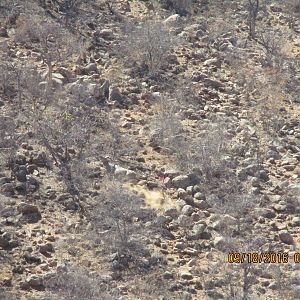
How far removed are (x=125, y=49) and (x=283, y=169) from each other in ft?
11.3

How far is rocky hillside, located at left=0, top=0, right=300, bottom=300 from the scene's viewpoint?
7.86 metres

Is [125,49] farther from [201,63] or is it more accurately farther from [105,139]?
[105,139]

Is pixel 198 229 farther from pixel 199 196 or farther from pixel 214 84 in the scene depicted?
pixel 214 84

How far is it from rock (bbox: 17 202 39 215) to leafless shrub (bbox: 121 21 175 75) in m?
3.74

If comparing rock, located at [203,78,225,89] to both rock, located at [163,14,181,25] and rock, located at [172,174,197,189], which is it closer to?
rock, located at [163,14,181,25]

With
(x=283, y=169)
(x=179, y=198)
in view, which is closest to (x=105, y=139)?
(x=179, y=198)

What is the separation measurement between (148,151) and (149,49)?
2.35 metres

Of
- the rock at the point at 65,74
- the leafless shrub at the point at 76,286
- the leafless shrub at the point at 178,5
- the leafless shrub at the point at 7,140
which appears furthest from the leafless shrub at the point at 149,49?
the leafless shrub at the point at 76,286

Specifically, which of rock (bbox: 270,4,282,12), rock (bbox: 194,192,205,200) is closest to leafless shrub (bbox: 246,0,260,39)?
rock (bbox: 270,4,282,12)

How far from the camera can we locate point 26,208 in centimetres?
840

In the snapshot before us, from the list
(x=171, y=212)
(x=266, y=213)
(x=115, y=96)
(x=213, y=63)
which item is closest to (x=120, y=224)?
(x=171, y=212)

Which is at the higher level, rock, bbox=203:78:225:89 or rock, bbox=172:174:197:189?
rock, bbox=203:78:225:89

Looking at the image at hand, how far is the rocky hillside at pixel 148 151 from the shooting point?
7.86 meters

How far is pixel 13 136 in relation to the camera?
948 cm
